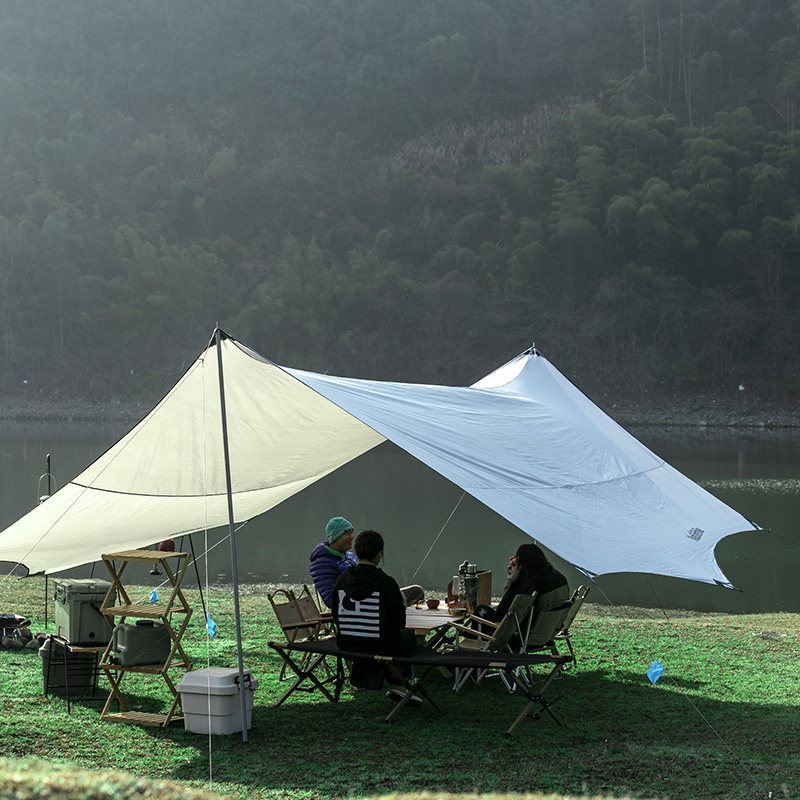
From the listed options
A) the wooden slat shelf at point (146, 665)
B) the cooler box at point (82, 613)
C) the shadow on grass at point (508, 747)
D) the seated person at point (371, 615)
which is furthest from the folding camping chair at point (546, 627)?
the cooler box at point (82, 613)

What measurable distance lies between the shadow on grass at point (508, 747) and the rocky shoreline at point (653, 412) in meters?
31.2

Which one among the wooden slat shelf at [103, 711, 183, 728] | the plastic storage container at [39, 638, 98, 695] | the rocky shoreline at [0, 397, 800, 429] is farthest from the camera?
the rocky shoreline at [0, 397, 800, 429]

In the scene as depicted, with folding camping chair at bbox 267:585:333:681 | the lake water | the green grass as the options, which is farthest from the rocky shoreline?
folding camping chair at bbox 267:585:333:681

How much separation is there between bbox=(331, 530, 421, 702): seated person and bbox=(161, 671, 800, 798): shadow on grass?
0.30 m

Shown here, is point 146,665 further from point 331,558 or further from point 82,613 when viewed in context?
point 331,558

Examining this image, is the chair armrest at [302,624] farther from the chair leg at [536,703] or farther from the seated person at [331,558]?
the chair leg at [536,703]

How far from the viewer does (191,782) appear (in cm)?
334

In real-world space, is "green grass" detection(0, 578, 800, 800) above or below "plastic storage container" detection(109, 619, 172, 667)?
below

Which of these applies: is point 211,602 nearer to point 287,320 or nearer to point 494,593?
point 494,593

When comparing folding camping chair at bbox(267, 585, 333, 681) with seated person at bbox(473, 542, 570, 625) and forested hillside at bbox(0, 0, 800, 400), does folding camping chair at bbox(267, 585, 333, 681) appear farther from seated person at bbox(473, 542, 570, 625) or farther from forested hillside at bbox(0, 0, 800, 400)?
forested hillside at bbox(0, 0, 800, 400)

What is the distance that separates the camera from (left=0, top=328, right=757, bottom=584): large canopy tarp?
14.3 ft

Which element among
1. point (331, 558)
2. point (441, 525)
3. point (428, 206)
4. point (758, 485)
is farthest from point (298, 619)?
point (428, 206)

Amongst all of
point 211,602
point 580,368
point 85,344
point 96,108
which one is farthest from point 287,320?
point 211,602

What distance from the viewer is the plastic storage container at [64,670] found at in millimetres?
4441
